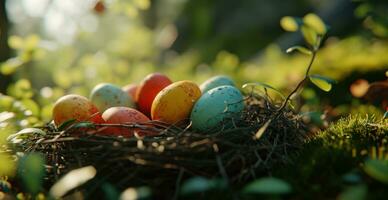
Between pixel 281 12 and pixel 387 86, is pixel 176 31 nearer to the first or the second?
pixel 281 12

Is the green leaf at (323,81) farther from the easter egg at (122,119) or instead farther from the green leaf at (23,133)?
the green leaf at (23,133)

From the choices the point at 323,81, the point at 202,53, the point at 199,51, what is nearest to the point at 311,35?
the point at 323,81

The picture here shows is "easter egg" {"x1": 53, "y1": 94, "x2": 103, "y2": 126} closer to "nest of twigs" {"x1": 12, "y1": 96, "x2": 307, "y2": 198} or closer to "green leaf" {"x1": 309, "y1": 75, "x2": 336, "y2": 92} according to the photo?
"nest of twigs" {"x1": 12, "y1": 96, "x2": 307, "y2": 198}

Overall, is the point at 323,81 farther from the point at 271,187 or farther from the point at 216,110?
the point at 271,187

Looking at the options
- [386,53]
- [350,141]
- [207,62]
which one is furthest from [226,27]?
[350,141]

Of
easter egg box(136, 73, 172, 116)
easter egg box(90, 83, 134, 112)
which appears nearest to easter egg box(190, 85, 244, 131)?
easter egg box(136, 73, 172, 116)
